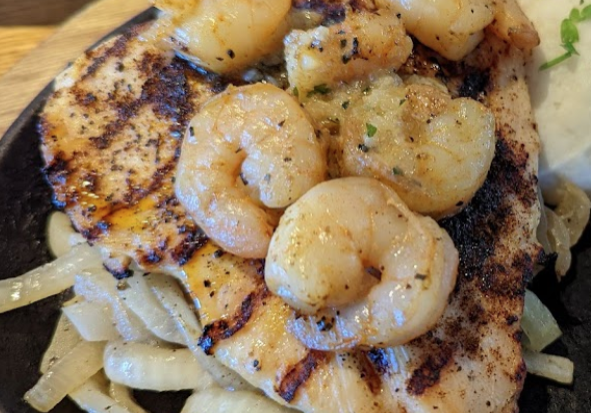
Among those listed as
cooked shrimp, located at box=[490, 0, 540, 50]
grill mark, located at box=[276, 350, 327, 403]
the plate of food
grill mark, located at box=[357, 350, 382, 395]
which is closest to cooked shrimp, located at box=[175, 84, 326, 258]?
the plate of food

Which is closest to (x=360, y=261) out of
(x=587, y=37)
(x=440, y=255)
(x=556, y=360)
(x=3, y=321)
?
(x=440, y=255)

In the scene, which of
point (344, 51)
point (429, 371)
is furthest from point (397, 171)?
point (429, 371)

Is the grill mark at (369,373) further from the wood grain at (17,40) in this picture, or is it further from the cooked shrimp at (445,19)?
the wood grain at (17,40)

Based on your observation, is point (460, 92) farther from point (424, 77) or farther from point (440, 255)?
point (440, 255)

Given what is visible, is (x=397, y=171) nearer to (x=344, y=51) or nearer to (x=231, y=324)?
(x=344, y=51)

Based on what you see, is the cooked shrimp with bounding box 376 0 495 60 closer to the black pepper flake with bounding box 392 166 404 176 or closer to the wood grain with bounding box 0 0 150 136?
the black pepper flake with bounding box 392 166 404 176

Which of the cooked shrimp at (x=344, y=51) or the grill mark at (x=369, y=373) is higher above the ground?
the cooked shrimp at (x=344, y=51)

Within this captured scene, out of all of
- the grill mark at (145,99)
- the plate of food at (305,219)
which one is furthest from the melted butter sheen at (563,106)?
the grill mark at (145,99)
